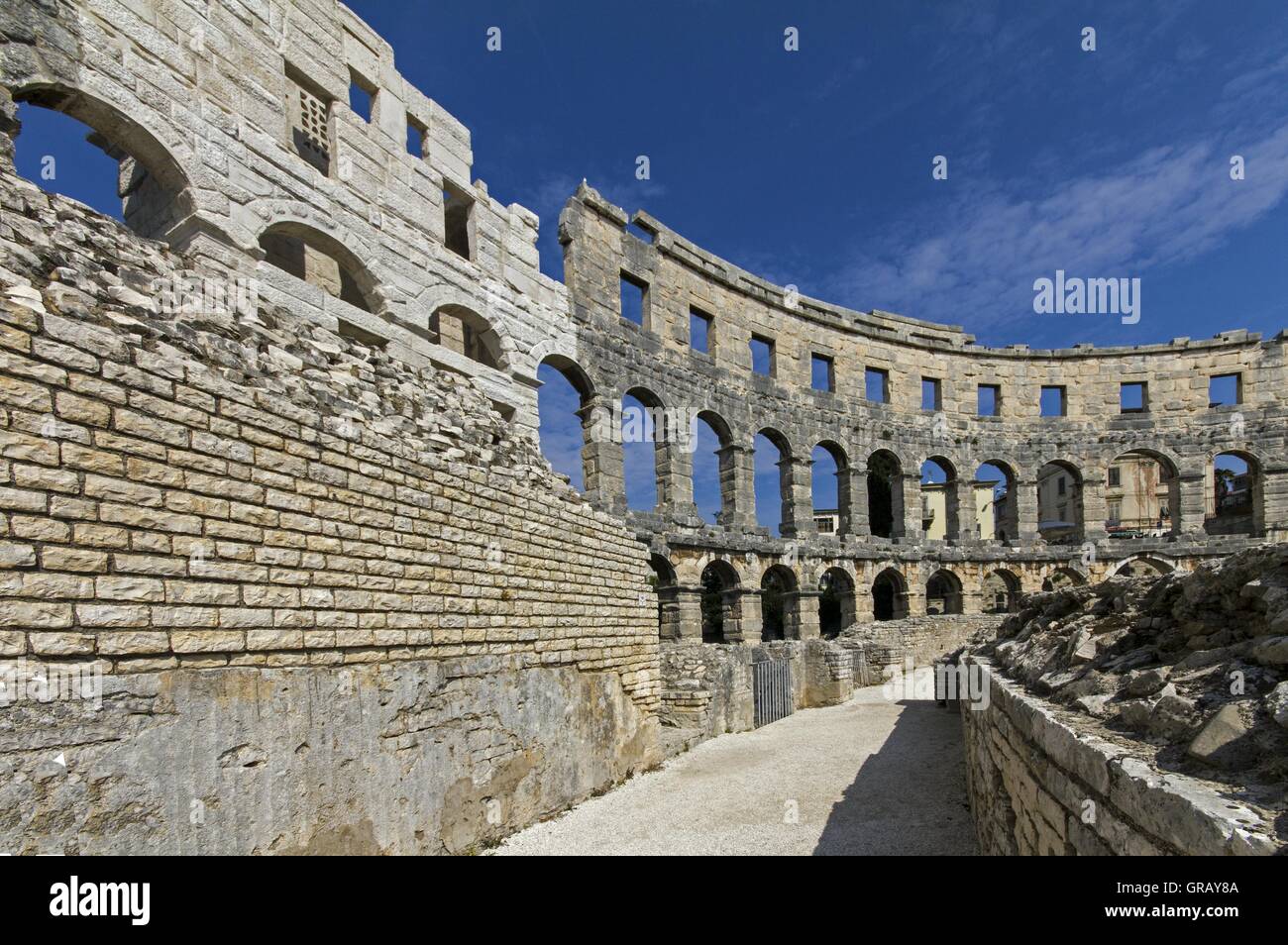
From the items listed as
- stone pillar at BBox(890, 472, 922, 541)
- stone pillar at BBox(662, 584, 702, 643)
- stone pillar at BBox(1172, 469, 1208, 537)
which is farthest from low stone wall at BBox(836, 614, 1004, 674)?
stone pillar at BBox(1172, 469, 1208, 537)

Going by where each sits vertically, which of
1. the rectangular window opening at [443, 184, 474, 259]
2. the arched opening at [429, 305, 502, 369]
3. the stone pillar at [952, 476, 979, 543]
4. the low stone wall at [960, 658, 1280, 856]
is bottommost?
the low stone wall at [960, 658, 1280, 856]

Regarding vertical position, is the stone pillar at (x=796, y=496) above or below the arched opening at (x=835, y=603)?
above

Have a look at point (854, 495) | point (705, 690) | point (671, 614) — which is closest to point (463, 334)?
point (671, 614)

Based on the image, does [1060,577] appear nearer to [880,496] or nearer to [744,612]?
[880,496]

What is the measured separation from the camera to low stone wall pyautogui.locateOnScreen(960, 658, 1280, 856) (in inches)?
78.0

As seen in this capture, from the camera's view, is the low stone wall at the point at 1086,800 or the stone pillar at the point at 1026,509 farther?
the stone pillar at the point at 1026,509

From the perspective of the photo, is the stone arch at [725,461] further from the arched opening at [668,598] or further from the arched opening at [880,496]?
the arched opening at [880,496]

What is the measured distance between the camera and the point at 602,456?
1738cm

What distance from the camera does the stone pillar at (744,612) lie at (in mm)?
19812

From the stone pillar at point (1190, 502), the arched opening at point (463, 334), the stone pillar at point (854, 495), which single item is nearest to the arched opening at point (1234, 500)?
the stone pillar at point (1190, 502)

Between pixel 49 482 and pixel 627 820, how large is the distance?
6.18m

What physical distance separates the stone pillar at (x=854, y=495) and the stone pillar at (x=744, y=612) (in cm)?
568

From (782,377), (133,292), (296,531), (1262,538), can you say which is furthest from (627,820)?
(1262,538)

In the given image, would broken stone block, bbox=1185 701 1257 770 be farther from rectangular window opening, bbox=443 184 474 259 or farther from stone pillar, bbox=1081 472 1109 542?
stone pillar, bbox=1081 472 1109 542
